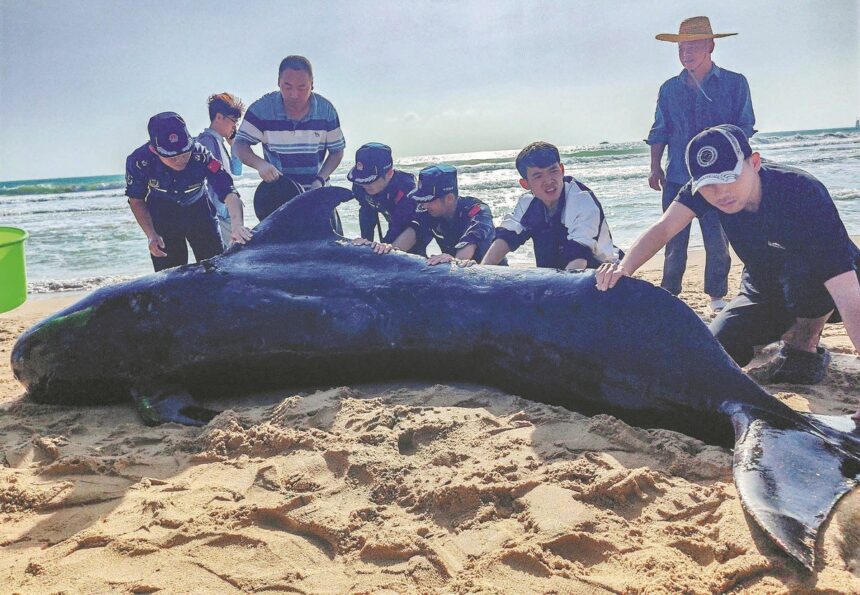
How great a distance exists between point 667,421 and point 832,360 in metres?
1.89

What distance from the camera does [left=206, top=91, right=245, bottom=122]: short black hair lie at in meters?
7.58

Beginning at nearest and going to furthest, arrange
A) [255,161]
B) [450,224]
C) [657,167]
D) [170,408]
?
[170,408], [255,161], [450,224], [657,167]

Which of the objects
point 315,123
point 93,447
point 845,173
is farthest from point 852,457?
point 845,173

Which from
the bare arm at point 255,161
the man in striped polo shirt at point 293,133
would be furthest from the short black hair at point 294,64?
the bare arm at point 255,161

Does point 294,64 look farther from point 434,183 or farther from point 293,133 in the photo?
point 434,183

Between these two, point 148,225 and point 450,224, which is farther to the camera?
point 450,224

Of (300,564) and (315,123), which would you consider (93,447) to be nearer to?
(300,564)

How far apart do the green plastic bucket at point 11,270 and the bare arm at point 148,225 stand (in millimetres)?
897

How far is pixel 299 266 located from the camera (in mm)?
4863

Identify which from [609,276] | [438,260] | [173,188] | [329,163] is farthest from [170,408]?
[329,163]

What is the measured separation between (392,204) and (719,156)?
3731 millimetres

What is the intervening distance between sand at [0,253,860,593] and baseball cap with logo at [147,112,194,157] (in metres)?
2.55

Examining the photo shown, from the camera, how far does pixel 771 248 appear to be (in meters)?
4.20

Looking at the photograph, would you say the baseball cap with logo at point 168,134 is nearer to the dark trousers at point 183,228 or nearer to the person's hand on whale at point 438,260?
the dark trousers at point 183,228
